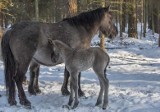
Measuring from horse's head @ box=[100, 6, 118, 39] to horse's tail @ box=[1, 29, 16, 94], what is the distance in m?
2.85

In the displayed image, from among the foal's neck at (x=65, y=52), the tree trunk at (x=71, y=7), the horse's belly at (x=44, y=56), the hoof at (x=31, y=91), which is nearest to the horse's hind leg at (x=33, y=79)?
the hoof at (x=31, y=91)

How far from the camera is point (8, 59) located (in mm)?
7859

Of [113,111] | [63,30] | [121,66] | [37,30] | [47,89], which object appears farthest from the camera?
[121,66]

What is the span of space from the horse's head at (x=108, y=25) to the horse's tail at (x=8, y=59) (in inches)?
112

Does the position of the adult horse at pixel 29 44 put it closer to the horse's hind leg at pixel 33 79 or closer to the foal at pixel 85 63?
the foal at pixel 85 63

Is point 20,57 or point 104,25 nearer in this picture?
point 20,57

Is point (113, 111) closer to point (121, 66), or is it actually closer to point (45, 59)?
point (45, 59)

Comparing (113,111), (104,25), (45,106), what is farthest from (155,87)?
(45,106)

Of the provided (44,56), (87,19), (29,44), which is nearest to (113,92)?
(87,19)

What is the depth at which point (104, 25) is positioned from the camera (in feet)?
31.3

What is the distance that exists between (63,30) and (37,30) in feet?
2.83

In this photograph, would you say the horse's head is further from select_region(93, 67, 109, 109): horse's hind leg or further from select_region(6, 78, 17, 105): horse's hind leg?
select_region(6, 78, 17, 105): horse's hind leg

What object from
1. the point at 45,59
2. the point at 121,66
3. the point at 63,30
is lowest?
the point at 121,66

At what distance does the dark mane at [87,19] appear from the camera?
898 centimetres
